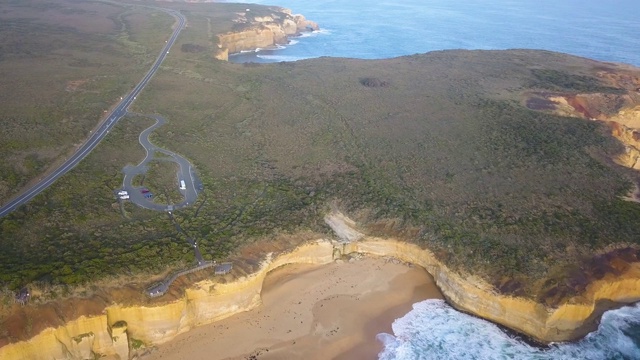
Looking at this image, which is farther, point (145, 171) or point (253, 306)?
point (145, 171)

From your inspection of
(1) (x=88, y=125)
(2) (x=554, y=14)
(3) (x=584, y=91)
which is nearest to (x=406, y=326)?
(1) (x=88, y=125)

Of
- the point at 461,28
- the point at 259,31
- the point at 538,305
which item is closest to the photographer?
the point at 538,305

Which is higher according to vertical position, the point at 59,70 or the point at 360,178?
the point at 59,70

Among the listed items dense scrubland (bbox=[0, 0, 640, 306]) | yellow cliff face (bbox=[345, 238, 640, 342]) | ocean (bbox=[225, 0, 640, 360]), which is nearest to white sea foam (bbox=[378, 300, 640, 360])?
ocean (bbox=[225, 0, 640, 360])

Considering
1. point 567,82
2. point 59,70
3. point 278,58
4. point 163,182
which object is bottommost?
point 163,182

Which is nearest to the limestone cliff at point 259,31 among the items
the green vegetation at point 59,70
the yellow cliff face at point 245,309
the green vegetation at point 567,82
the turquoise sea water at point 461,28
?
the turquoise sea water at point 461,28

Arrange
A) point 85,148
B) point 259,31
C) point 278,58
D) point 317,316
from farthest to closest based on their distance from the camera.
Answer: point 259,31
point 278,58
point 85,148
point 317,316

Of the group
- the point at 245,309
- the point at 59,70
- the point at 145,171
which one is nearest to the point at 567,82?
the point at 245,309

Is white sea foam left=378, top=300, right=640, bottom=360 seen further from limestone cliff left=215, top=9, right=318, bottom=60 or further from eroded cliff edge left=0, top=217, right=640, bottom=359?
limestone cliff left=215, top=9, right=318, bottom=60

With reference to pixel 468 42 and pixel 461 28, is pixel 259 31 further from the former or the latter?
pixel 461 28
